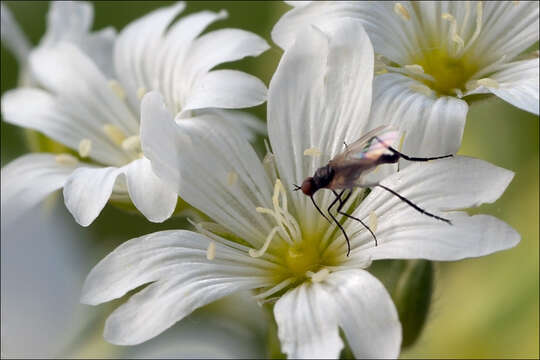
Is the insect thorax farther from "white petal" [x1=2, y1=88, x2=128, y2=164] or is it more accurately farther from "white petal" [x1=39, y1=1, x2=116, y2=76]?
"white petal" [x1=39, y1=1, x2=116, y2=76]

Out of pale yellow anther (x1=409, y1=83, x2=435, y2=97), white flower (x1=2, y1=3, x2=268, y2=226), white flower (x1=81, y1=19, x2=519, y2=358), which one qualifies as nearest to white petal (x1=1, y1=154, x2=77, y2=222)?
white flower (x1=2, y1=3, x2=268, y2=226)

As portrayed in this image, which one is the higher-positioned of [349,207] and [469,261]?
[349,207]

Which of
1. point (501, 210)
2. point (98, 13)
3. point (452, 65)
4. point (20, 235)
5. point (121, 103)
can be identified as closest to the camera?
point (452, 65)

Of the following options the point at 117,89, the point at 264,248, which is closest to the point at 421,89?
the point at 264,248

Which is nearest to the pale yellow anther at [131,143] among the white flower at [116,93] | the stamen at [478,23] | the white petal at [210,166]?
the white flower at [116,93]

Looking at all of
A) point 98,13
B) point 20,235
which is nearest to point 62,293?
point 20,235

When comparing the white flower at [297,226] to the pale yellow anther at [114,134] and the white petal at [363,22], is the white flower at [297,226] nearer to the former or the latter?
the white petal at [363,22]

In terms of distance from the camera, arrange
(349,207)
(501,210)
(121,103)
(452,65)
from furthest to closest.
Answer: (501,210), (121,103), (452,65), (349,207)

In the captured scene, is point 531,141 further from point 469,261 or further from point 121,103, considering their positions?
point 121,103
